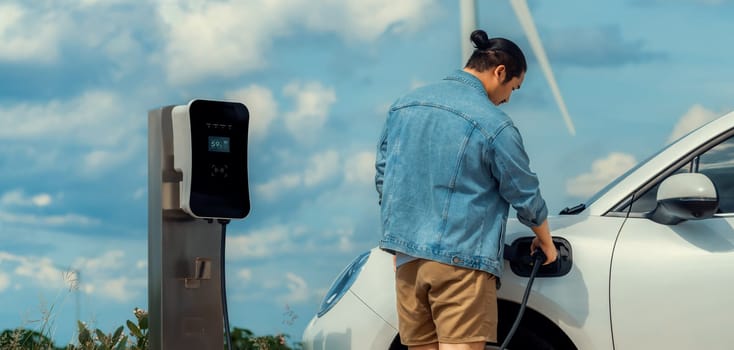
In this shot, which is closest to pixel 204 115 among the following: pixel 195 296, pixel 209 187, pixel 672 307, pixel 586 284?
pixel 209 187

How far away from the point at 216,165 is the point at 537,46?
6411 mm

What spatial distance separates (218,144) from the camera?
14.8ft

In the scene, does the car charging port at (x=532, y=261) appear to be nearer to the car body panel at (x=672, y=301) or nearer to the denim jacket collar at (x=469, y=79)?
the car body panel at (x=672, y=301)

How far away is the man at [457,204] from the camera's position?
368 centimetres

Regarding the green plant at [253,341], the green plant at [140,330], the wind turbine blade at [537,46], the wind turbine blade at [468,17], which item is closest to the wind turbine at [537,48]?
the wind turbine blade at [537,46]

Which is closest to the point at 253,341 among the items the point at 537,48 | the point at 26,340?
the point at 26,340

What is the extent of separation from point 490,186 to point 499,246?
23 centimetres

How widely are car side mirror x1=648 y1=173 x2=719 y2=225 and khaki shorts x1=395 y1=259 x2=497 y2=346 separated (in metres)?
0.72

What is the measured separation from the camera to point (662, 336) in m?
3.89

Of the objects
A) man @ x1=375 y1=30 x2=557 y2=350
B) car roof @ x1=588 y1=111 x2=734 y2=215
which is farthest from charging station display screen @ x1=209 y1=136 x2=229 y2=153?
car roof @ x1=588 y1=111 x2=734 y2=215

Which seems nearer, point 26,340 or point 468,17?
point 26,340

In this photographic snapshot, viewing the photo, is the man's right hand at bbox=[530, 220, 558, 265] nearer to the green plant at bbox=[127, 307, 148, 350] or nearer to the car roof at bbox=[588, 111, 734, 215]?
the car roof at bbox=[588, 111, 734, 215]

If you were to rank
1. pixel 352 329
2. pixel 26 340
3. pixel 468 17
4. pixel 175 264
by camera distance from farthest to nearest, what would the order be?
1. pixel 468 17
2. pixel 26 340
3. pixel 175 264
4. pixel 352 329

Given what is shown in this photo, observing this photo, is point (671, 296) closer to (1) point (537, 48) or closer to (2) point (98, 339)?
(2) point (98, 339)
